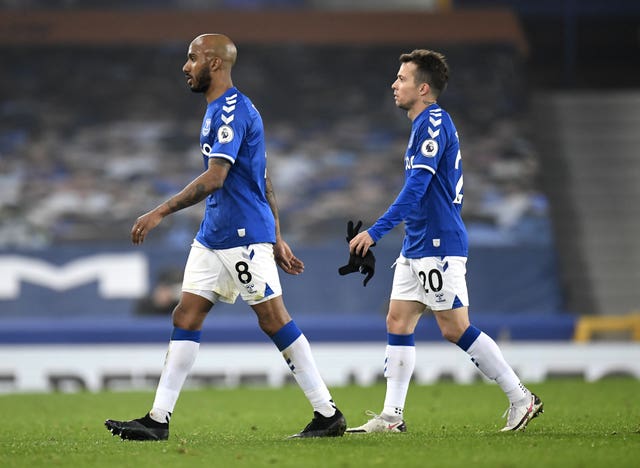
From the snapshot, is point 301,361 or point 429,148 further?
point 429,148

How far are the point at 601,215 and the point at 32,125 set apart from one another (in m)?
11.0

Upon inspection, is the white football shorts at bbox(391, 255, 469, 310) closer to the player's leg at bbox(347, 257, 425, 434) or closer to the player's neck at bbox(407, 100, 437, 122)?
the player's leg at bbox(347, 257, 425, 434)

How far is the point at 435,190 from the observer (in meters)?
7.33

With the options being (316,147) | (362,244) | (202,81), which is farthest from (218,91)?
(316,147)

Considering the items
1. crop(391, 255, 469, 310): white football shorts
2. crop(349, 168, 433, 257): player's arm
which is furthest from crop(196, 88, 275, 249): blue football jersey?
crop(391, 255, 469, 310): white football shorts

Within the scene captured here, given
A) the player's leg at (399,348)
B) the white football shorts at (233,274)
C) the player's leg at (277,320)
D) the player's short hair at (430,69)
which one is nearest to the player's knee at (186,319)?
the white football shorts at (233,274)

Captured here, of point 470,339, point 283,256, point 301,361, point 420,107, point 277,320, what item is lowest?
point 301,361

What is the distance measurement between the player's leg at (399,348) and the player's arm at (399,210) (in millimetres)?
449

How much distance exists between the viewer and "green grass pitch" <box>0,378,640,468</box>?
5.94m

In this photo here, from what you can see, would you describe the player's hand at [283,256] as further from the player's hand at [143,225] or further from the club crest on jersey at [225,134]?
the player's hand at [143,225]

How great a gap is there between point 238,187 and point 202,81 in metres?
0.71

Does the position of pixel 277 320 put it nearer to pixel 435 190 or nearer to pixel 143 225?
pixel 143 225

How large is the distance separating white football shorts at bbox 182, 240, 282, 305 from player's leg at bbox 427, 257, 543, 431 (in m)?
1.10

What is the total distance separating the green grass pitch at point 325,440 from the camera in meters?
5.94
